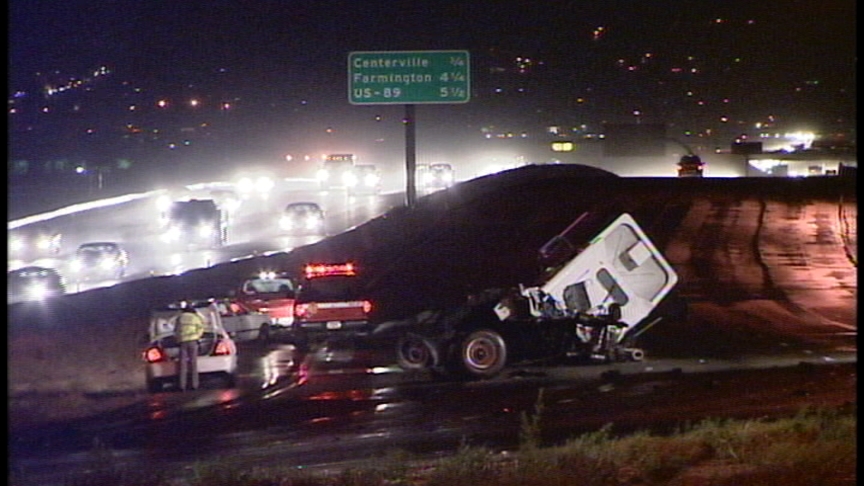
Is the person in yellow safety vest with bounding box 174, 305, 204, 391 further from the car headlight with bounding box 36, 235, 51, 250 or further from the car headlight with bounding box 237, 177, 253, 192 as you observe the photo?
the car headlight with bounding box 237, 177, 253, 192

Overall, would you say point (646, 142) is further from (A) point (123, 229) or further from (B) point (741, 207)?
(A) point (123, 229)

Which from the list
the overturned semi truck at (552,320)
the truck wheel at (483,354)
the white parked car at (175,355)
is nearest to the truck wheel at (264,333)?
the overturned semi truck at (552,320)

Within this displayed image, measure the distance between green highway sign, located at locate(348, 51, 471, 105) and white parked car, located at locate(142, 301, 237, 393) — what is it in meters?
13.0

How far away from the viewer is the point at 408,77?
1169 inches

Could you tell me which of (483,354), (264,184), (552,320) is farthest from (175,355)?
(264,184)

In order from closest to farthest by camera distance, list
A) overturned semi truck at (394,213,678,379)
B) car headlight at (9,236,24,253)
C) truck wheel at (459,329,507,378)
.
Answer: truck wheel at (459,329,507,378)
overturned semi truck at (394,213,678,379)
car headlight at (9,236,24,253)

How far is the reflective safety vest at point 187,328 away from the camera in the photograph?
15.8 meters

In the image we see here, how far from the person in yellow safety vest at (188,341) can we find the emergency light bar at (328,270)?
6.47 m

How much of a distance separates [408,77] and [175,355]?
14715mm

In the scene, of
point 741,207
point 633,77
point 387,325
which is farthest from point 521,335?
point 633,77

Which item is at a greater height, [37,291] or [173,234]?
[173,234]

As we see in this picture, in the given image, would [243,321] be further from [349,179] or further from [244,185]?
[244,185]

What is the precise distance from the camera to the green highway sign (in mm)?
29406

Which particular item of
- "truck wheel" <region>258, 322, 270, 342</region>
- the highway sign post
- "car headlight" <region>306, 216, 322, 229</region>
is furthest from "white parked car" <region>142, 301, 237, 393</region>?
"car headlight" <region>306, 216, 322, 229</region>
